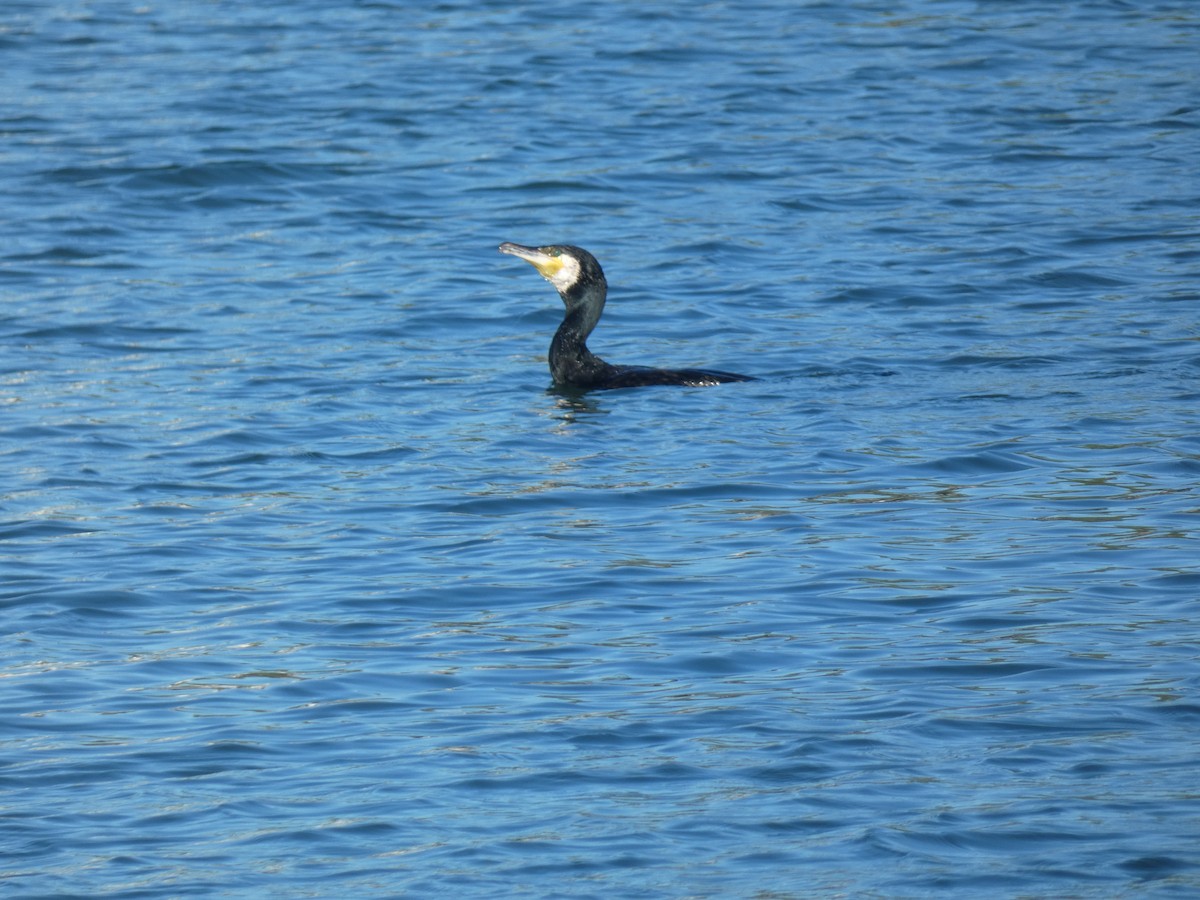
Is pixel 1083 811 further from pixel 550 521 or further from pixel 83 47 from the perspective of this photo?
pixel 83 47

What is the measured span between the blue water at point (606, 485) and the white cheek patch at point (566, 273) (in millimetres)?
648

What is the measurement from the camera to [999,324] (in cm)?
1269

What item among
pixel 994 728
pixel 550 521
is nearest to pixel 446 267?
pixel 550 521

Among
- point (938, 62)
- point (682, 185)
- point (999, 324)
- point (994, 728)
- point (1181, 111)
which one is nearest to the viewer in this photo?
point (994, 728)

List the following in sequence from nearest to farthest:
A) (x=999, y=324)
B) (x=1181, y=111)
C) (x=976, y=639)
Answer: (x=976, y=639) < (x=999, y=324) < (x=1181, y=111)

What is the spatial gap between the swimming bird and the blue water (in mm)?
161

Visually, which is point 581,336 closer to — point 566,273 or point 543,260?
point 566,273

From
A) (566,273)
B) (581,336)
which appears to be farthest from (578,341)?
(566,273)

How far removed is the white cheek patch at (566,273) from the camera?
12250mm

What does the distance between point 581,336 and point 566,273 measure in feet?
1.62

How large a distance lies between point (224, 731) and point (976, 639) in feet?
9.19

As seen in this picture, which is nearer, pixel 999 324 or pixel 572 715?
pixel 572 715

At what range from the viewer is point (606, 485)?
9.58 metres

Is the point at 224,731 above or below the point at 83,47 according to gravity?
below
